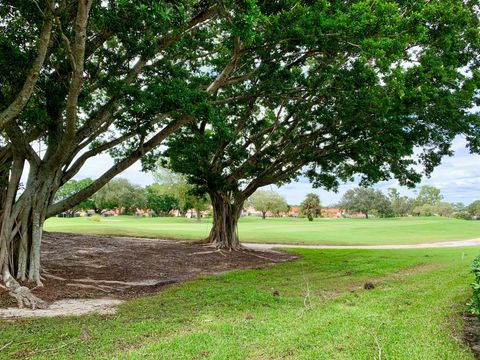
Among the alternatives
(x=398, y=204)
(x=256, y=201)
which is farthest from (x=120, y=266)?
(x=398, y=204)

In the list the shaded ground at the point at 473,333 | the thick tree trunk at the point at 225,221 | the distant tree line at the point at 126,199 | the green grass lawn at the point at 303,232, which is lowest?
the green grass lawn at the point at 303,232

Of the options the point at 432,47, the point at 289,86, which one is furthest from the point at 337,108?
the point at 432,47

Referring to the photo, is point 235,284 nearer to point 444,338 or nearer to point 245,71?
point 444,338

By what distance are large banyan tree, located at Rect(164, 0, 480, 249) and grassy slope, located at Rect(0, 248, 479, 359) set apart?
4.43 meters

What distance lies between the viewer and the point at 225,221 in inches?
790

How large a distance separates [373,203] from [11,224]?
96.2m

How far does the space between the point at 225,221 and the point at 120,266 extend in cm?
753

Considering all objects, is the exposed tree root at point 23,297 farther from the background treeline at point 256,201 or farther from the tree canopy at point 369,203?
the tree canopy at point 369,203

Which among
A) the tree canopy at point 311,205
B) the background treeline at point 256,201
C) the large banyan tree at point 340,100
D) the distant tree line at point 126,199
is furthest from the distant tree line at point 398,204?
the large banyan tree at point 340,100

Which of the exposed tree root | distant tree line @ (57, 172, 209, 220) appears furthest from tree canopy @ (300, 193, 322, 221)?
the exposed tree root

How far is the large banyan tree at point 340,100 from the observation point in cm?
823

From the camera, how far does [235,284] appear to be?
1025 cm

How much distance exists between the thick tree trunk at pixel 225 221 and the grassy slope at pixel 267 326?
392 inches

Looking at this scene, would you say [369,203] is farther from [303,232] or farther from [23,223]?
[23,223]
